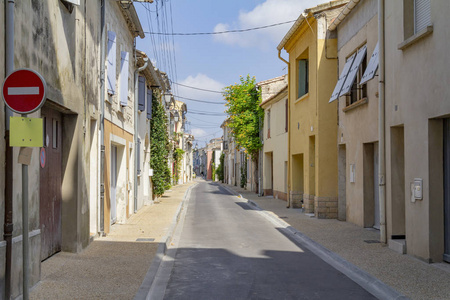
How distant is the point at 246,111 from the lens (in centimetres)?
3153

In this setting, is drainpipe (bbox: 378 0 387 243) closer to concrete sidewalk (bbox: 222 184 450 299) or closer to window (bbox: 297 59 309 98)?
concrete sidewalk (bbox: 222 184 450 299)

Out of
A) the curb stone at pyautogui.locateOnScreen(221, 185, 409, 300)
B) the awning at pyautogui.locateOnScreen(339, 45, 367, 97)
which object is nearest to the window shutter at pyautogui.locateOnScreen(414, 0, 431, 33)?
the awning at pyautogui.locateOnScreen(339, 45, 367, 97)

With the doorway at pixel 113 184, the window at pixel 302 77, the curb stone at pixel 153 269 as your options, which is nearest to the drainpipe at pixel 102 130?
the curb stone at pixel 153 269

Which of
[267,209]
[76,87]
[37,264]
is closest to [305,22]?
[267,209]

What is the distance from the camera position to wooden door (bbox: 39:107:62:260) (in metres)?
8.00

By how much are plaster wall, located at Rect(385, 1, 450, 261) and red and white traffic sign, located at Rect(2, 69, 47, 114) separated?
596 centimetres

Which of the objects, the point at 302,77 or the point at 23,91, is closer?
the point at 23,91

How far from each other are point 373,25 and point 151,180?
1366 cm

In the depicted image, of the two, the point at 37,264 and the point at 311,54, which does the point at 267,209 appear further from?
the point at 37,264

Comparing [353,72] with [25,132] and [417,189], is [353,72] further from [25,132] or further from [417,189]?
[25,132]

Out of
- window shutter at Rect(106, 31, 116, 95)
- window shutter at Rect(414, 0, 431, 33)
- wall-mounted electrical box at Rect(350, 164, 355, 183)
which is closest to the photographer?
window shutter at Rect(414, 0, 431, 33)

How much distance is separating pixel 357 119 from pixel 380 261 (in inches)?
232

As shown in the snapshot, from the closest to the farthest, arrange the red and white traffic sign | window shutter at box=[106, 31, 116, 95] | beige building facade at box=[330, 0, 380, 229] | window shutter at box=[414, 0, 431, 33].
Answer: the red and white traffic sign
window shutter at box=[414, 0, 431, 33]
window shutter at box=[106, 31, 116, 95]
beige building facade at box=[330, 0, 380, 229]

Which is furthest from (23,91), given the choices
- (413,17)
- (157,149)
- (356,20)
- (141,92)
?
(157,149)
